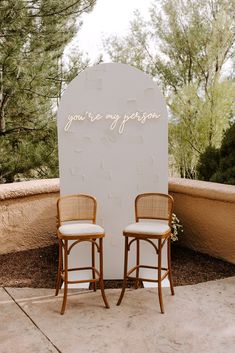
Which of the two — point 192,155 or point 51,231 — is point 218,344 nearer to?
point 51,231

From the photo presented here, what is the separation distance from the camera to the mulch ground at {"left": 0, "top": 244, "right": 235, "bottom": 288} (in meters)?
4.61

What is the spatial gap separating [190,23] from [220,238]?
321 inches

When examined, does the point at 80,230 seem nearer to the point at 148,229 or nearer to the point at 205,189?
the point at 148,229

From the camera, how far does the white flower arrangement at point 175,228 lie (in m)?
5.31

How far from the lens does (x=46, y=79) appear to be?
26.8 feet

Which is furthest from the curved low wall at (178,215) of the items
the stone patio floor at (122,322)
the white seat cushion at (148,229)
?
the white seat cushion at (148,229)

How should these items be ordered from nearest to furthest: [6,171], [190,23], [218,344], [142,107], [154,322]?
[218,344] < [154,322] < [142,107] < [6,171] < [190,23]

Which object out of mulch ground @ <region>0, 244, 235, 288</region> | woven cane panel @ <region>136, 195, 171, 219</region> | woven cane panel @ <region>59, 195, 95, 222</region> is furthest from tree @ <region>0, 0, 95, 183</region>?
woven cane panel @ <region>136, 195, 171, 219</region>

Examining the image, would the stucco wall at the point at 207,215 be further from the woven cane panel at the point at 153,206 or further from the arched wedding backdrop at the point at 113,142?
the woven cane panel at the point at 153,206

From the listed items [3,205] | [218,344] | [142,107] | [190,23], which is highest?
[190,23]

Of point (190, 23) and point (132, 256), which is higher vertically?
point (190, 23)

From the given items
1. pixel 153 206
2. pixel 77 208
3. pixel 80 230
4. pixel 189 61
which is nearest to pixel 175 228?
pixel 153 206

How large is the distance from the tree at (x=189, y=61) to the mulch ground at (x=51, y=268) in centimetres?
394

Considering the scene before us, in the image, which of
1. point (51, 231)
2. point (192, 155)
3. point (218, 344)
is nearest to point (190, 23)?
point (192, 155)
